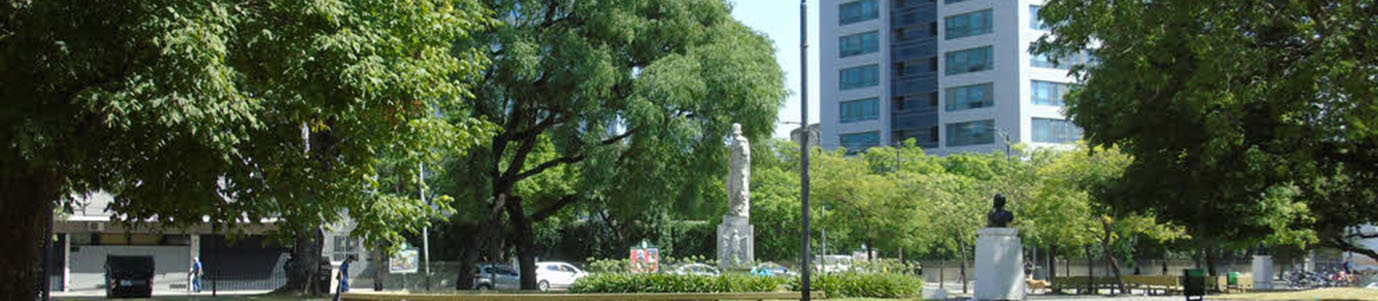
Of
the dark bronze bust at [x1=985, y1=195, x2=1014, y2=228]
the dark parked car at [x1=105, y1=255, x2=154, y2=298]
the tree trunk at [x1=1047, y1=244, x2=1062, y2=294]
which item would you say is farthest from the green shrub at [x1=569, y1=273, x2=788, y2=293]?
the tree trunk at [x1=1047, y1=244, x2=1062, y2=294]

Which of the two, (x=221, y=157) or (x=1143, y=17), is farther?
(x=1143, y=17)

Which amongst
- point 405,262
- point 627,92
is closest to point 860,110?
point 405,262

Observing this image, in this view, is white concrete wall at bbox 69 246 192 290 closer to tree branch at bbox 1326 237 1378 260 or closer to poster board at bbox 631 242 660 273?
poster board at bbox 631 242 660 273

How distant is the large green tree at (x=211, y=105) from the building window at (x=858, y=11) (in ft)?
222

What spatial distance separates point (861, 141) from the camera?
3319 inches

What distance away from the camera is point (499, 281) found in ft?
151

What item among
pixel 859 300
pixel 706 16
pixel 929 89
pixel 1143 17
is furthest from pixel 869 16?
pixel 1143 17

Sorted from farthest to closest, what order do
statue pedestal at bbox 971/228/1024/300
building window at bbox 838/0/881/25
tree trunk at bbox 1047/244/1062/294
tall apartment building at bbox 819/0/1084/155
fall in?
building window at bbox 838/0/881/25 → tall apartment building at bbox 819/0/1084/155 → tree trunk at bbox 1047/244/1062/294 → statue pedestal at bbox 971/228/1024/300

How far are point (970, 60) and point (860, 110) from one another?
9396 mm

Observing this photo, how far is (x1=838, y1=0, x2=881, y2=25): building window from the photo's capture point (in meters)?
84.7

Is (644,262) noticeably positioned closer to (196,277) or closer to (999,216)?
(999,216)

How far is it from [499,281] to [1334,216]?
2941 centimetres

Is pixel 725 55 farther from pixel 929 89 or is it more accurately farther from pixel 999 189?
pixel 929 89

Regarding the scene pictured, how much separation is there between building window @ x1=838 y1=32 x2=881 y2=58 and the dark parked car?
56062mm
